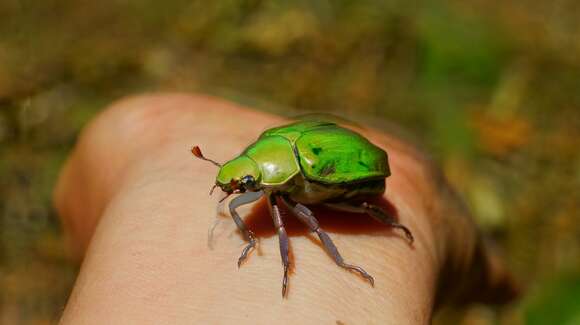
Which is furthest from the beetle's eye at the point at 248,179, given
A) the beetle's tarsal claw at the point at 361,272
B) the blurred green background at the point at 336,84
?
the blurred green background at the point at 336,84

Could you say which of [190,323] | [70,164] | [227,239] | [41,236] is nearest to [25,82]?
[41,236]

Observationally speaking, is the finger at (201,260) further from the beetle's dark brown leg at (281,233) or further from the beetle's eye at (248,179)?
the beetle's eye at (248,179)

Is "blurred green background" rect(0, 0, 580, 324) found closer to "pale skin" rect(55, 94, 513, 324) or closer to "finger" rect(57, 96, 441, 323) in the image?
"pale skin" rect(55, 94, 513, 324)

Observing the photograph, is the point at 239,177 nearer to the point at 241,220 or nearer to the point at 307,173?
the point at 241,220

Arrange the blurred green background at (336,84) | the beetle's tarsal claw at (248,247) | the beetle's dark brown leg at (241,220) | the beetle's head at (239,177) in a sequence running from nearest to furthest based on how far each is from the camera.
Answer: the beetle's tarsal claw at (248,247), the beetle's dark brown leg at (241,220), the beetle's head at (239,177), the blurred green background at (336,84)

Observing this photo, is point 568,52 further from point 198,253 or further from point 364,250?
point 198,253
